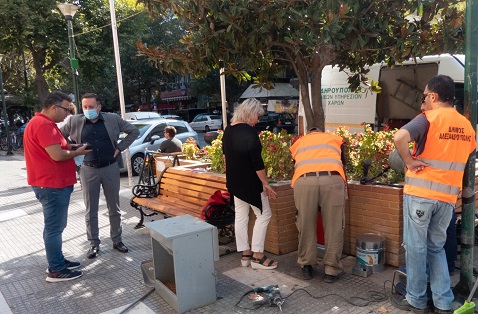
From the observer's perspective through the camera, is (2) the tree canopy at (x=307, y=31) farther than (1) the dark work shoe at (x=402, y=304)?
Yes

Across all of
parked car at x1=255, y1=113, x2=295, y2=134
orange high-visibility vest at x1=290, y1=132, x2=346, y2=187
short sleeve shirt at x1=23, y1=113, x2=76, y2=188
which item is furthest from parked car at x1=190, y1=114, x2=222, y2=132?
orange high-visibility vest at x1=290, y1=132, x2=346, y2=187

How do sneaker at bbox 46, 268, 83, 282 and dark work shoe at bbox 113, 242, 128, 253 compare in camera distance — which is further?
dark work shoe at bbox 113, 242, 128, 253

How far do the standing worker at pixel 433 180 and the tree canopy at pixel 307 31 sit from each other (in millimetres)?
1291

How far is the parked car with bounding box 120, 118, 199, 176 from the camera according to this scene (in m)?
12.2

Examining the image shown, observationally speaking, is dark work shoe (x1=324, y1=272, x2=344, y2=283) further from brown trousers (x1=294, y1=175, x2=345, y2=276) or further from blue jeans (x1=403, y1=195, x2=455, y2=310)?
blue jeans (x1=403, y1=195, x2=455, y2=310)

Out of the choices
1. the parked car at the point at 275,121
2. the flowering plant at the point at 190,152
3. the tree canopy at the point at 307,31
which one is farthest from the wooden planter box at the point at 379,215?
the parked car at the point at 275,121

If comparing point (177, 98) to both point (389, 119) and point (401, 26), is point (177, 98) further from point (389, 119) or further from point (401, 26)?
point (401, 26)

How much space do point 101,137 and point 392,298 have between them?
3.70 metres

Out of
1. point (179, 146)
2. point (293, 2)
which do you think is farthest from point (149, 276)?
point (179, 146)

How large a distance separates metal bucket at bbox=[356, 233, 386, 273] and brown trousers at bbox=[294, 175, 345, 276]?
0.30 metres

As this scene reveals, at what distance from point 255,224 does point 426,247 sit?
1831mm

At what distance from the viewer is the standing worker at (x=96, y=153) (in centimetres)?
518

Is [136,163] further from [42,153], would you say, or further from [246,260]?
[246,260]

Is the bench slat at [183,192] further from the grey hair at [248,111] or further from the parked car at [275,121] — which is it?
the parked car at [275,121]
